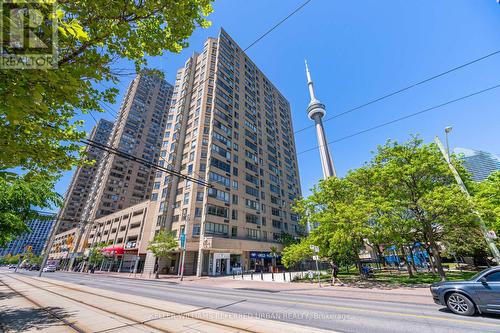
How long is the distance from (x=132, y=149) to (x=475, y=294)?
88496 mm

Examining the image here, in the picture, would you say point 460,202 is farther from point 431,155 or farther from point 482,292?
point 482,292

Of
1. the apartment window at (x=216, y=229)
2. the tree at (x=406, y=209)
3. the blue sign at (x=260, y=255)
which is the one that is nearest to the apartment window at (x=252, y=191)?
the apartment window at (x=216, y=229)

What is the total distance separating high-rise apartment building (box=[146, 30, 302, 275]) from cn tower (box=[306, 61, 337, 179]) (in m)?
23.7

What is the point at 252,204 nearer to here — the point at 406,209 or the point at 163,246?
the point at 163,246

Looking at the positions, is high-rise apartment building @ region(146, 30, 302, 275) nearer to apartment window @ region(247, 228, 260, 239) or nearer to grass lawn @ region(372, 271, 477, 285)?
apartment window @ region(247, 228, 260, 239)

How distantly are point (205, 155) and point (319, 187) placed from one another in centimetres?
2296

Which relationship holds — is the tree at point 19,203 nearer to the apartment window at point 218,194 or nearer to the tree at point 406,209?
the tree at point 406,209

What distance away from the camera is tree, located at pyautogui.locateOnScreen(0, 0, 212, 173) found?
350 cm

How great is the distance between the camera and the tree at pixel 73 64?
138 inches

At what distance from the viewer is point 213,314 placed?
8055mm

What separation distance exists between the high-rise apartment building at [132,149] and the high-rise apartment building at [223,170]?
24294mm

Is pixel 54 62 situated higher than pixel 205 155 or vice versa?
pixel 205 155

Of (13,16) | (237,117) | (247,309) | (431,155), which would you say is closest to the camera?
(13,16)

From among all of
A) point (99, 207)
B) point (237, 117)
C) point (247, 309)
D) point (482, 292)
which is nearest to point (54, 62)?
point (247, 309)
